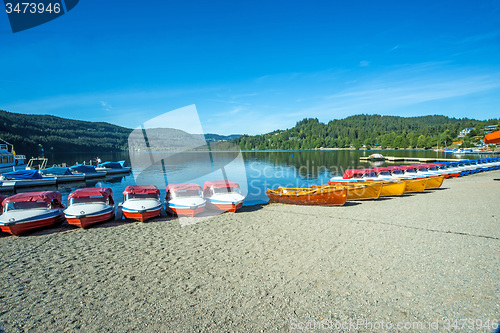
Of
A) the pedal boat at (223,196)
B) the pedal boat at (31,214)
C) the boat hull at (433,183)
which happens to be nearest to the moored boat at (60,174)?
the pedal boat at (31,214)

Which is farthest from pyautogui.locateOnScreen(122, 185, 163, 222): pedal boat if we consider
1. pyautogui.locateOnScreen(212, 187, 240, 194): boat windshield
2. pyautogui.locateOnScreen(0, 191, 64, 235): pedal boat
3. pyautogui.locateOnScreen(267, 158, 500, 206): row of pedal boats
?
pyautogui.locateOnScreen(267, 158, 500, 206): row of pedal boats

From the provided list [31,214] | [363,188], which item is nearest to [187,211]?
[31,214]

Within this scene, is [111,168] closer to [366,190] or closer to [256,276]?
[366,190]

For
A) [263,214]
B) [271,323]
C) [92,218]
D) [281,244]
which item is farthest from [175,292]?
[263,214]

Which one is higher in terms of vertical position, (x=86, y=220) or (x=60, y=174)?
(x=60, y=174)

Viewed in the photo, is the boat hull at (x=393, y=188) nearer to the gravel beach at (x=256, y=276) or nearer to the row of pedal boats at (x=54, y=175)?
the gravel beach at (x=256, y=276)

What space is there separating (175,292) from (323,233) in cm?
773

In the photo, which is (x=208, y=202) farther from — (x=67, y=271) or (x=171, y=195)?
(x=67, y=271)

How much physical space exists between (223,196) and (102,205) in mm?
7356

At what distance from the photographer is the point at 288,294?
721cm

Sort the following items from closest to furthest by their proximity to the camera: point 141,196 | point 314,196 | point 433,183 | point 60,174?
1. point 141,196
2. point 314,196
3. point 433,183
4. point 60,174

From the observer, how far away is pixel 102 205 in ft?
50.8

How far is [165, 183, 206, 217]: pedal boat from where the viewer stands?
16172 mm

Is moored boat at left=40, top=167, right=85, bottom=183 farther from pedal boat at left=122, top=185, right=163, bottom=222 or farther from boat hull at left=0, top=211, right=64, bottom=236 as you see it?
boat hull at left=0, top=211, right=64, bottom=236
